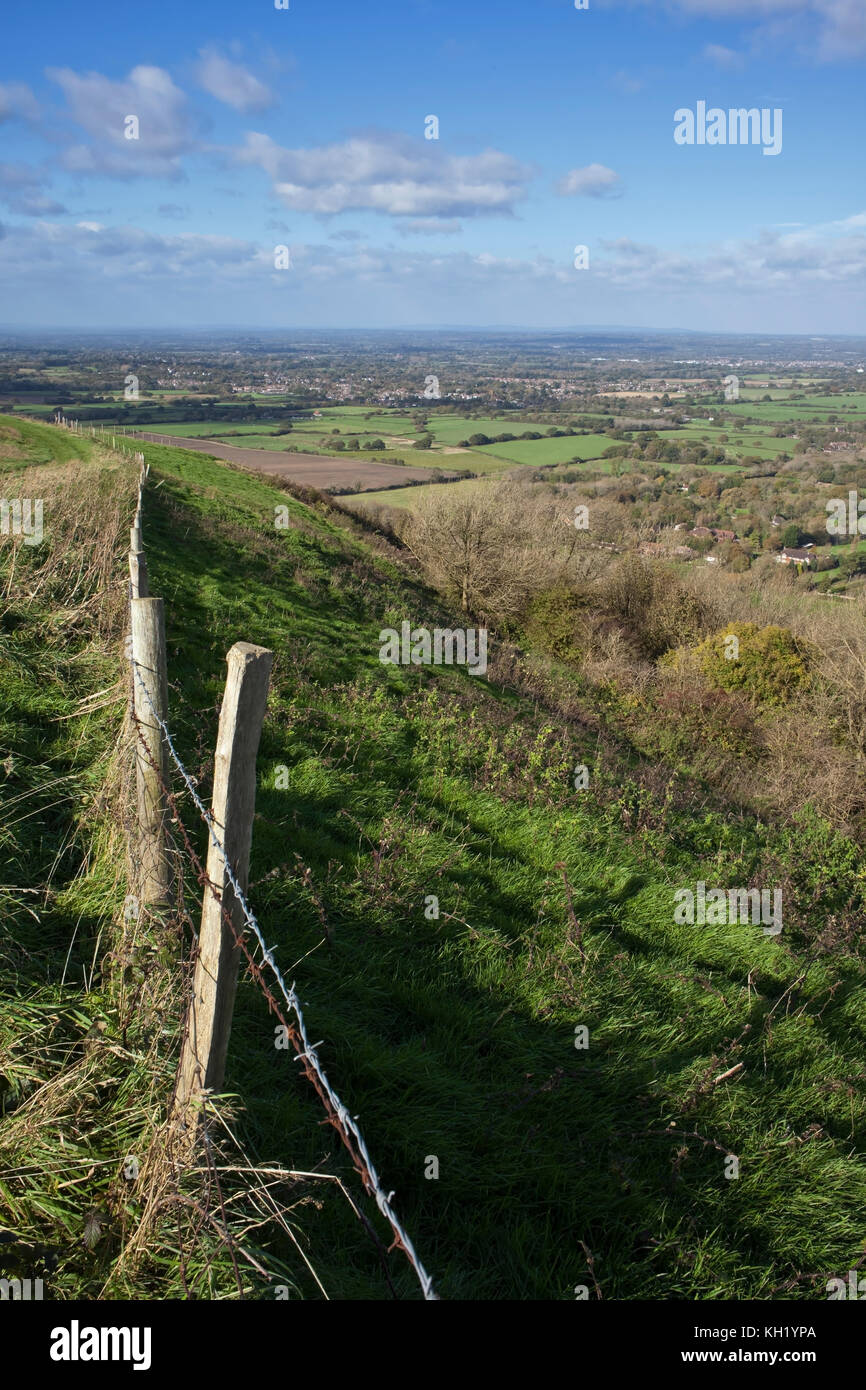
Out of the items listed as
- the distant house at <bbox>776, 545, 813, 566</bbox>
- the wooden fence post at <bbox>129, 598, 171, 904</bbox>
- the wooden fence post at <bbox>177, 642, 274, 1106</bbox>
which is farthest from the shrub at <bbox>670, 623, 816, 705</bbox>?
the wooden fence post at <bbox>177, 642, 274, 1106</bbox>

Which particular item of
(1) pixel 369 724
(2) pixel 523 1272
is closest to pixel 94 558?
(1) pixel 369 724

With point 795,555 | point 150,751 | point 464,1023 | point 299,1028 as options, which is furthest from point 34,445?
point 795,555

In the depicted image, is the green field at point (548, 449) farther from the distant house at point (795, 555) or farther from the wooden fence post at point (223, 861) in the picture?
the wooden fence post at point (223, 861)

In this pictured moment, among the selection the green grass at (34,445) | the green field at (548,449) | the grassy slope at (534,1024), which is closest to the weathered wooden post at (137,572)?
the grassy slope at (534,1024)

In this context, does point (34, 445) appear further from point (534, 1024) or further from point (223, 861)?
point (223, 861)

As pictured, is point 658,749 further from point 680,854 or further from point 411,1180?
point 411,1180

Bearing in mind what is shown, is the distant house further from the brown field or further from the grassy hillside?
the grassy hillside
